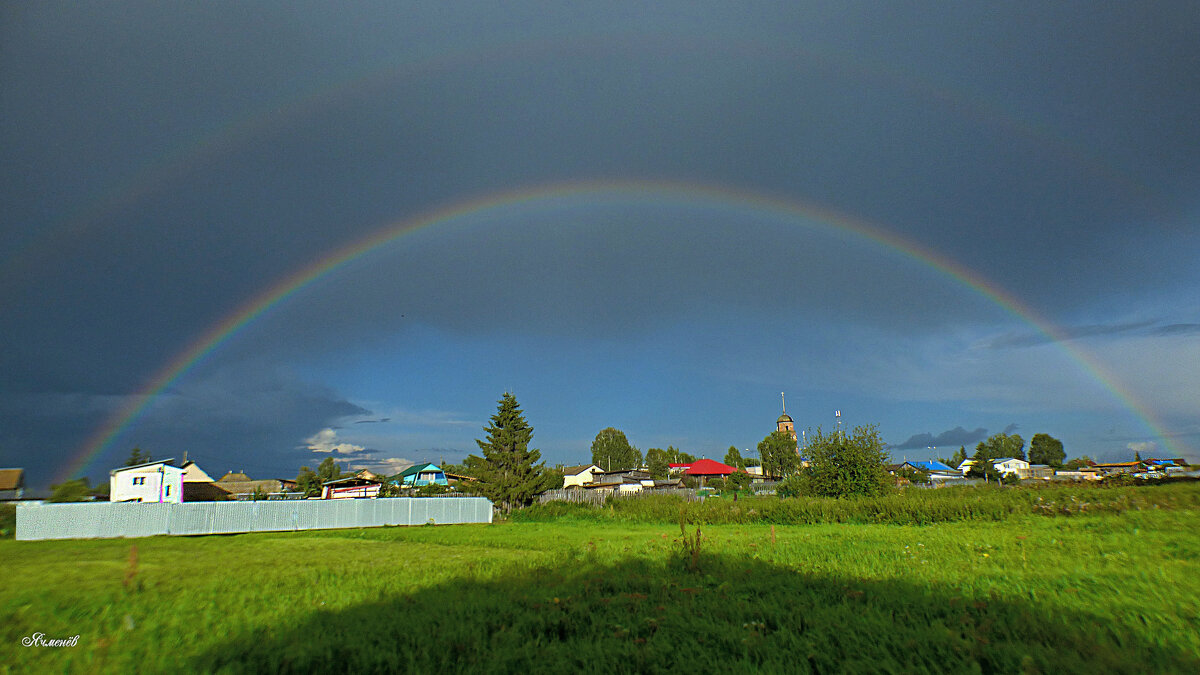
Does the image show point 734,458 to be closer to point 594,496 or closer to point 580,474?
point 580,474

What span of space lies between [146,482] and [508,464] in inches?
1075

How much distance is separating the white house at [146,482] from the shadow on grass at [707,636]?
46353 millimetres

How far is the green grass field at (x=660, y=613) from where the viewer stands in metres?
4.24

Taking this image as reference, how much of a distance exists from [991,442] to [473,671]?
572 ft

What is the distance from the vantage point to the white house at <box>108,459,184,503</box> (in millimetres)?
41938

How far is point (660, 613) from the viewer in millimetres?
5574

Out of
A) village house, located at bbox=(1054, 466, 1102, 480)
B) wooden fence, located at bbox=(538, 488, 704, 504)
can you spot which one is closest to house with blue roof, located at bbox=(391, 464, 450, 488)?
wooden fence, located at bbox=(538, 488, 704, 504)

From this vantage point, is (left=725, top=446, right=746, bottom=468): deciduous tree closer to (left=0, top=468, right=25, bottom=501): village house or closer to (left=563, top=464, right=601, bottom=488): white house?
(left=563, top=464, right=601, bottom=488): white house

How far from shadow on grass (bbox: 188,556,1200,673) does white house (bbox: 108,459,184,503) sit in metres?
46.4

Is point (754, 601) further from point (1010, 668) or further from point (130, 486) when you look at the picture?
point (130, 486)

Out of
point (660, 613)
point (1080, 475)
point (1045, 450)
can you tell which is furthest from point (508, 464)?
point (1045, 450)

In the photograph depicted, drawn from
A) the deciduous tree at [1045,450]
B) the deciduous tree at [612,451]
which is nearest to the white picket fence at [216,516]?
the deciduous tree at [612,451]

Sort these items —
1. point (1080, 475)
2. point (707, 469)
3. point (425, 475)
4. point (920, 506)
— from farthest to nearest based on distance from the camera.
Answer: point (707, 469), point (425, 475), point (1080, 475), point (920, 506)

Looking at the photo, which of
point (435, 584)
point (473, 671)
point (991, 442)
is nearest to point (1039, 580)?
point (473, 671)
